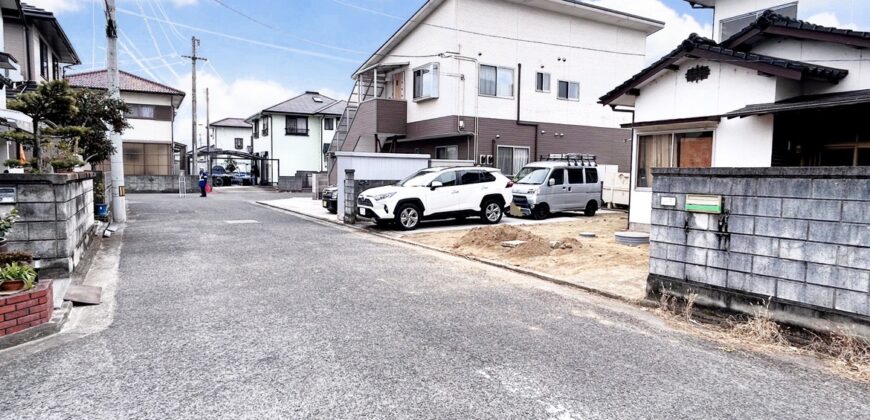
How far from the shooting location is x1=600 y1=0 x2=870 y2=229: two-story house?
862cm

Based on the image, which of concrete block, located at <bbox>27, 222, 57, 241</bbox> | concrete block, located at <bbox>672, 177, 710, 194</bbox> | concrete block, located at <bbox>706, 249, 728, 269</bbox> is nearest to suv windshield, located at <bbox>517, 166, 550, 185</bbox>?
concrete block, located at <bbox>672, 177, 710, 194</bbox>

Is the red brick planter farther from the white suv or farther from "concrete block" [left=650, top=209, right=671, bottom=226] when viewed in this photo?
the white suv

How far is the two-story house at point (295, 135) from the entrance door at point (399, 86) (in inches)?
664

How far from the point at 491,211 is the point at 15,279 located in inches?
441

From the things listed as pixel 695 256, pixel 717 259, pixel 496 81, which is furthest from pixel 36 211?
pixel 496 81

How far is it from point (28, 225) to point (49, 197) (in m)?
0.43

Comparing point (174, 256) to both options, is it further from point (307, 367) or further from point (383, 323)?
point (307, 367)

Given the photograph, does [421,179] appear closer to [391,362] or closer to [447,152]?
[447,152]

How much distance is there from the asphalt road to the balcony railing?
113 ft

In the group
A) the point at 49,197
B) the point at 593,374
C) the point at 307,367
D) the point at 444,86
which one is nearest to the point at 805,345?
the point at 593,374

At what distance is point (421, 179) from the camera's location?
13.8 metres

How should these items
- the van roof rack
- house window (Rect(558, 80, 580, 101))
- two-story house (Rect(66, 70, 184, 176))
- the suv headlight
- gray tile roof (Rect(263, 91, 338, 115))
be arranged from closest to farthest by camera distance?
the suv headlight < the van roof rack < house window (Rect(558, 80, 580, 101)) < two-story house (Rect(66, 70, 184, 176)) < gray tile roof (Rect(263, 91, 338, 115))

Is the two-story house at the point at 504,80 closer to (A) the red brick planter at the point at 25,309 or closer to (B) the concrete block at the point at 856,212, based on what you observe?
(B) the concrete block at the point at 856,212

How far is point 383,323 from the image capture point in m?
5.07
